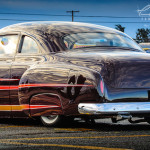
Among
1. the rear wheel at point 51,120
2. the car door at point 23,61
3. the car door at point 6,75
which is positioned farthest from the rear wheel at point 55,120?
the car door at point 6,75

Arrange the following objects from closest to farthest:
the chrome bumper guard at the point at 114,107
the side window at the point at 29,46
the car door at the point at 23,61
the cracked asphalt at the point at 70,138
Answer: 1. the cracked asphalt at the point at 70,138
2. the chrome bumper guard at the point at 114,107
3. the car door at the point at 23,61
4. the side window at the point at 29,46

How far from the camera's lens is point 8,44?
8.16 meters

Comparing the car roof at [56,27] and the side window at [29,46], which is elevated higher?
the car roof at [56,27]

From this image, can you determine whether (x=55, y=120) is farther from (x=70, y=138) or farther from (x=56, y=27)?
(x=56, y=27)

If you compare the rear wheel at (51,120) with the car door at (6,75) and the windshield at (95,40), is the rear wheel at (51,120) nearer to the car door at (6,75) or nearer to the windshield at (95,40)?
the car door at (6,75)

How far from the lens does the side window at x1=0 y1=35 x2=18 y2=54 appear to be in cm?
801

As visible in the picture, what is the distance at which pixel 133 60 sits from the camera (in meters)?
6.73

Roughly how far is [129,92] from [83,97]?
0.64 m

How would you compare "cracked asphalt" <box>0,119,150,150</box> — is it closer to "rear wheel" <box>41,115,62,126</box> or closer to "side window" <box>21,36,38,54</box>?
"rear wheel" <box>41,115,62,126</box>

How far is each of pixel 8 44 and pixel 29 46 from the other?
1.83 ft

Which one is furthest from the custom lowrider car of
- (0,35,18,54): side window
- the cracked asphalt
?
the cracked asphalt

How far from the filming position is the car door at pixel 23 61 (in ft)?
24.1

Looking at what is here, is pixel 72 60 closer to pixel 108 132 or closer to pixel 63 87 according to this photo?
pixel 63 87

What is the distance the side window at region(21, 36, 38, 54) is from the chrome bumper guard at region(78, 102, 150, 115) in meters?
1.67
